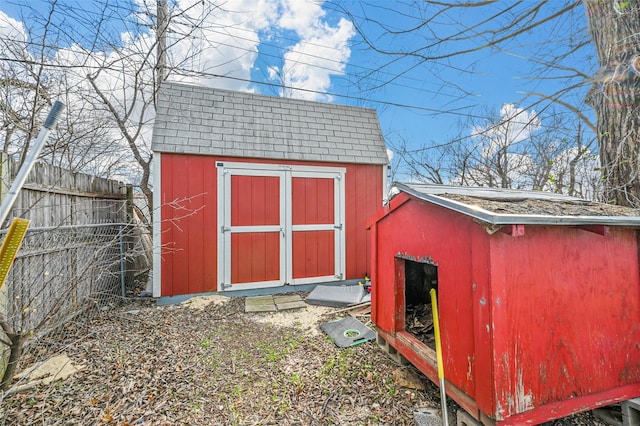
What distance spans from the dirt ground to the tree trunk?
93.9 inches

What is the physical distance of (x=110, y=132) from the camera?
586 centimetres

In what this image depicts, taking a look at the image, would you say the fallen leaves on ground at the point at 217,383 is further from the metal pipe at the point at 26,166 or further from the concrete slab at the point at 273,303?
the metal pipe at the point at 26,166

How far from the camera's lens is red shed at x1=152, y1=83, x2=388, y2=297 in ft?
15.0

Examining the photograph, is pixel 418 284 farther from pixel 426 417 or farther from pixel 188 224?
pixel 188 224

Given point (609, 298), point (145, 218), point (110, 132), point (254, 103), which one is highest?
point (254, 103)

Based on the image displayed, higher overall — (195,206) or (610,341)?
(195,206)

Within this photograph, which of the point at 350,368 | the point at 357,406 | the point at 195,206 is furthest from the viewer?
the point at 195,206

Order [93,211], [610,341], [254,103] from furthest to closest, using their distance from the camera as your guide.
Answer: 1. [254,103]
2. [93,211]
3. [610,341]

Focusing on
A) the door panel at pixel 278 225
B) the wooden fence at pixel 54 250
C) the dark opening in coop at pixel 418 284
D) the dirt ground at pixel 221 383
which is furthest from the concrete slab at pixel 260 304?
the dark opening in coop at pixel 418 284

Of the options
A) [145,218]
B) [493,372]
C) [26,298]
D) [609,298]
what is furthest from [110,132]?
[609,298]

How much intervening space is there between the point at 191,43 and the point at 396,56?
4.48 meters

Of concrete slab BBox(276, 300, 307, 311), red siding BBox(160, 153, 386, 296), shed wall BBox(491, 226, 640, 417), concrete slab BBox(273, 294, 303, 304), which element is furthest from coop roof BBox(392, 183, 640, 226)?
red siding BBox(160, 153, 386, 296)

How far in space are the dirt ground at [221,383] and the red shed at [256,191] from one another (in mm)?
1412

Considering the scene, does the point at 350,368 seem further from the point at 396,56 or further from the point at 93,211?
the point at 93,211
